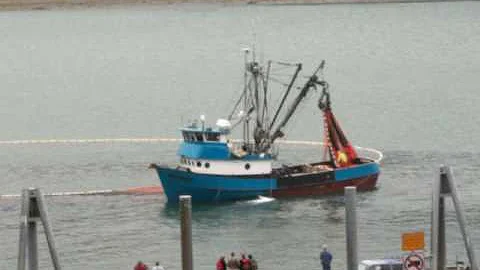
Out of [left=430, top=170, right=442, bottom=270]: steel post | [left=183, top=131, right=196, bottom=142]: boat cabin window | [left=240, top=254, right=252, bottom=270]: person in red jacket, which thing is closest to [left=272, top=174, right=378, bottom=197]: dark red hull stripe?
[left=183, top=131, right=196, bottom=142]: boat cabin window

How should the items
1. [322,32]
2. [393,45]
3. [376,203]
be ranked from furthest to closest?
[322,32] → [393,45] → [376,203]

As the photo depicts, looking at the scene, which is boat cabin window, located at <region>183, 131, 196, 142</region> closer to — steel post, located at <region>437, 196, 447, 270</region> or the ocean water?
the ocean water

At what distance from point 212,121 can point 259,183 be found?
29522 millimetres

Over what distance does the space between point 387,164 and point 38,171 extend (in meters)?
15.5

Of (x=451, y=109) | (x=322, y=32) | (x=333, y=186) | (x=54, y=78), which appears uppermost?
(x=322, y=32)

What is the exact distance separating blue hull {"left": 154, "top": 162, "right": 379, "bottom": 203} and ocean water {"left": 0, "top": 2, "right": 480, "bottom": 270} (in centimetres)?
60

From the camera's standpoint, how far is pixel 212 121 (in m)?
101

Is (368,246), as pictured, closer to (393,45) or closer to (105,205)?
(105,205)

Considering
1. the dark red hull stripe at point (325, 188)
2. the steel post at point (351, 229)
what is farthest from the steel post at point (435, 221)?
the dark red hull stripe at point (325, 188)

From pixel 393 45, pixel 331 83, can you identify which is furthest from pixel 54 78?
pixel 393 45

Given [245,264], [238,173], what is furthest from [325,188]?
[245,264]

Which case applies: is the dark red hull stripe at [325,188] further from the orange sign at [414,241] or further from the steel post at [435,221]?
the orange sign at [414,241]

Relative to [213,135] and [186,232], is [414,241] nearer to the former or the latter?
[186,232]

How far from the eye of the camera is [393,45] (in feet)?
551
